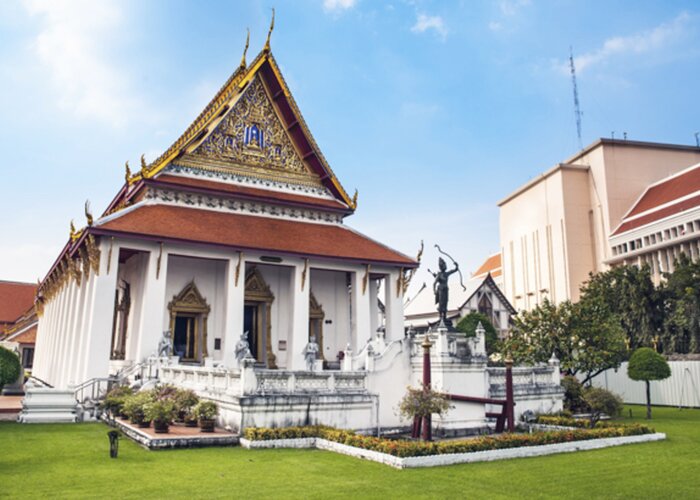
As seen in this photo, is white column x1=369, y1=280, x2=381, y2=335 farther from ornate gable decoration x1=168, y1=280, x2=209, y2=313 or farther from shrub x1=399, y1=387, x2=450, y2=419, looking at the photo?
shrub x1=399, y1=387, x2=450, y2=419

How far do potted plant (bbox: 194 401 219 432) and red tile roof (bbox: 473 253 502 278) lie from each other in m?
62.5

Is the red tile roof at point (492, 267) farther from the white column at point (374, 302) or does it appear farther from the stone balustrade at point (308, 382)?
the stone balustrade at point (308, 382)

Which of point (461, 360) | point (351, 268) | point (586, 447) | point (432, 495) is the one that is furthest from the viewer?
point (351, 268)

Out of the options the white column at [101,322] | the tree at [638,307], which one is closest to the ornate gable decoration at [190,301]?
the white column at [101,322]

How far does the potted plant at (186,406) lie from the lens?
12766 mm

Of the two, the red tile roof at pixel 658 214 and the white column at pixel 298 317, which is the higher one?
the red tile roof at pixel 658 214

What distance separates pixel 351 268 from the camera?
23125 mm

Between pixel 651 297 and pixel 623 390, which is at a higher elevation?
pixel 651 297

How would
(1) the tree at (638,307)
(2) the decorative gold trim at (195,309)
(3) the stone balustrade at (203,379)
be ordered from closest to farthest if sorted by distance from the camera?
(3) the stone balustrade at (203,379)
(2) the decorative gold trim at (195,309)
(1) the tree at (638,307)

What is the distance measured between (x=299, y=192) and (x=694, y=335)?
67.4 ft

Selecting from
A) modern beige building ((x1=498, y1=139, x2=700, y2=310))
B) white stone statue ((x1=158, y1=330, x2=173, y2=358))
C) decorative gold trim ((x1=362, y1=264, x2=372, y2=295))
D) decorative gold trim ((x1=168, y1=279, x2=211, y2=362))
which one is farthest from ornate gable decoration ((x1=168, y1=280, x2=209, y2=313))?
modern beige building ((x1=498, y1=139, x2=700, y2=310))

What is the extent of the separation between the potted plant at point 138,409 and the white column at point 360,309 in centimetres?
1110

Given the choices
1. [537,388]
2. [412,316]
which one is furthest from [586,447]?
[412,316]

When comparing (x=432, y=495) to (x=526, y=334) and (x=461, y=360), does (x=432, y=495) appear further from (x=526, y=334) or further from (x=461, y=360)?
(x=526, y=334)
